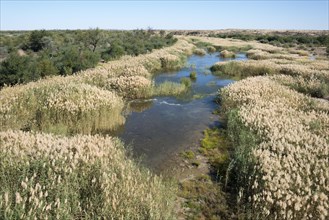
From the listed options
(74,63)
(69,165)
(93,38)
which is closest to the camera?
(69,165)

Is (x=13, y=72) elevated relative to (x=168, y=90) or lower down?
elevated

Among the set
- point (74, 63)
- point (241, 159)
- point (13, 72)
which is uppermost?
point (74, 63)

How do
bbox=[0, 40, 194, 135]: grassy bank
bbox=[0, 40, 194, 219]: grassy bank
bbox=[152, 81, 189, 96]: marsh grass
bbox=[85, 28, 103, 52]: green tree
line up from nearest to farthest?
bbox=[0, 40, 194, 219]: grassy bank, bbox=[0, 40, 194, 135]: grassy bank, bbox=[152, 81, 189, 96]: marsh grass, bbox=[85, 28, 103, 52]: green tree

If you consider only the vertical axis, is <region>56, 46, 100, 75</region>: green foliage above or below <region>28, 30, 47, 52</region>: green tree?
below

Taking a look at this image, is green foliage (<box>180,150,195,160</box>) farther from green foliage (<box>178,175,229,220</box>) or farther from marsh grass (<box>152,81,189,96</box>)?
marsh grass (<box>152,81,189,96</box>)

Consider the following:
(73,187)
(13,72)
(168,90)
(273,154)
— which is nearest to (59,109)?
(73,187)

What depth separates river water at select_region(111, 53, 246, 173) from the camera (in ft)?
38.3

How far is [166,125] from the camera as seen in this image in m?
15.1

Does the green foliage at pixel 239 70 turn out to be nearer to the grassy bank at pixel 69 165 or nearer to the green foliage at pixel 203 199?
the grassy bank at pixel 69 165

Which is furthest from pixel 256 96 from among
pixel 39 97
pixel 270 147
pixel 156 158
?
pixel 39 97

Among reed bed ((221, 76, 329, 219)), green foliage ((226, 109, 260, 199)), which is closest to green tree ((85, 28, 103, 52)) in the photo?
reed bed ((221, 76, 329, 219))

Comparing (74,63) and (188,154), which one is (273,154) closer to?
(188,154)

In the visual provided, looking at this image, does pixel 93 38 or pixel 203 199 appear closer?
pixel 203 199

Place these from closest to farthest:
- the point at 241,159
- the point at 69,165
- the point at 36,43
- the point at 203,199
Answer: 1. the point at 69,165
2. the point at 203,199
3. the point at 241,159
4. the point at 36,43
